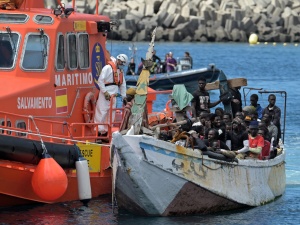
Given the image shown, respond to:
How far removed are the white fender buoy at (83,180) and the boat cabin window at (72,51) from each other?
1.87m

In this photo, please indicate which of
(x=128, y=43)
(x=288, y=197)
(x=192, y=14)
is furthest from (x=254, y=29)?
(x=288, y=197)

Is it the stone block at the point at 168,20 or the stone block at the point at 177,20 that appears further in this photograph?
the stone block at the point at 177,20

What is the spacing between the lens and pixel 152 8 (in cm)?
7531

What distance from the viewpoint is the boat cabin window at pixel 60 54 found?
50.2 ft

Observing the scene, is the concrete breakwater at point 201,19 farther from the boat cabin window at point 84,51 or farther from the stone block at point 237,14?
the boat cabin window at point 84,51

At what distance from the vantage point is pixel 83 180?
14.3 m

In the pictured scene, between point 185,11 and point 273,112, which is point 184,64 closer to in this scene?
point 273,112

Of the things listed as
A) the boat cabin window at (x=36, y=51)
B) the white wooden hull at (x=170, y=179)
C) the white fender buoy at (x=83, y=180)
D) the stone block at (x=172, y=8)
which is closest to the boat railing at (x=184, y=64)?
the white wooden hull at (x=170, y=179)

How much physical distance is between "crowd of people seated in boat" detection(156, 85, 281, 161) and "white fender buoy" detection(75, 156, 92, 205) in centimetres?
125

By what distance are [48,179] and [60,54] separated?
2.40 meters

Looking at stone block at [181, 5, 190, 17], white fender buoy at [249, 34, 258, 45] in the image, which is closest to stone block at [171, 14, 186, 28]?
stone block at [181, 5, 190, 17]

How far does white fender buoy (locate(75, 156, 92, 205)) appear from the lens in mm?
14273

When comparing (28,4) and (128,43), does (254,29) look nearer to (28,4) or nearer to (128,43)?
(128,43)

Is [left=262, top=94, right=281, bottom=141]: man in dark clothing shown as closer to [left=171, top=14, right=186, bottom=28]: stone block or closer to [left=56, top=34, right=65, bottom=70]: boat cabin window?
[left=56, top=34, right=65, bottom=70]: boat cabin window
